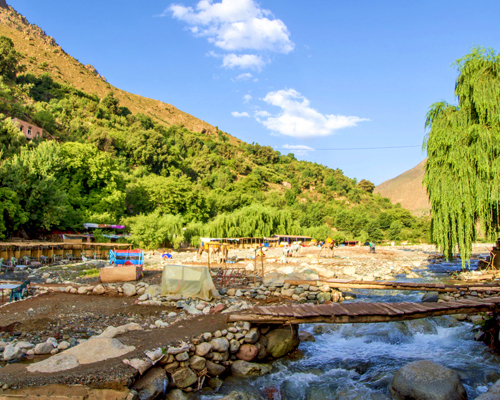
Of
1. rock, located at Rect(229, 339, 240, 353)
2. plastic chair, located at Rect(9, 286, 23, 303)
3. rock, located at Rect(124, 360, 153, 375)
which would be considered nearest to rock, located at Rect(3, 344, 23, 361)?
rock, located at Rect(124, 360, 153, 375)

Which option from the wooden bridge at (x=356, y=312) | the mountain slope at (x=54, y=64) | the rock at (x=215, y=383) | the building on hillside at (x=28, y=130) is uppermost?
the mountain slope at (x=54, y=64)

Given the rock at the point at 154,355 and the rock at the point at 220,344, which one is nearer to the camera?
the rock at the point at 154,355

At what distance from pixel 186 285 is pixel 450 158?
12.3 m

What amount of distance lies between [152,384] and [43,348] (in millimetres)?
2741

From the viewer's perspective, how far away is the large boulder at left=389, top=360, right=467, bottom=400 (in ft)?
19.4

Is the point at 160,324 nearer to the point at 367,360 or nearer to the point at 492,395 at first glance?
the point at 367,360

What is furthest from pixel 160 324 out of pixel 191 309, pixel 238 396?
pixel 238 396

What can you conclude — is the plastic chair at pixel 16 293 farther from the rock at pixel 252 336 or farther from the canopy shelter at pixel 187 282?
the rock at pixel 252 336

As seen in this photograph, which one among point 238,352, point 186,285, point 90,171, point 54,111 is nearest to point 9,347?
point 238,352

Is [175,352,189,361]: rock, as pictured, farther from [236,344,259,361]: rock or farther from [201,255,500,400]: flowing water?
[236,344,259,361]: rock

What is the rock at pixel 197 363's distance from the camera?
265 inches

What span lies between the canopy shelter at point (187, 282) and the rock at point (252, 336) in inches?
143

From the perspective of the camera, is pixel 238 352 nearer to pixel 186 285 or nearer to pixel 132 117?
pixel 186 285

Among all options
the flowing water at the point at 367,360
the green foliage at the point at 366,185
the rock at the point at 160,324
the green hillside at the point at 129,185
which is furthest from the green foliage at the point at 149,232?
the green foliage at the point at 366,185
